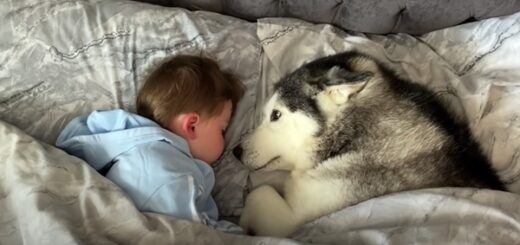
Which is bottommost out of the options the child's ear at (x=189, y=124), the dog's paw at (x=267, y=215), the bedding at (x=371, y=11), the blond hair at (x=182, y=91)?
the dog's paw at (x=267, y=215)

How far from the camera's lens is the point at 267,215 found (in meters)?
1.86

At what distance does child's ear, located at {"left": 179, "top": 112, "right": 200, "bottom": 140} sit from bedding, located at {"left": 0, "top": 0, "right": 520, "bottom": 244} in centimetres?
18

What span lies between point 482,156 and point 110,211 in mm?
1099

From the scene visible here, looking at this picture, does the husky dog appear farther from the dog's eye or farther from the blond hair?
the blond hair

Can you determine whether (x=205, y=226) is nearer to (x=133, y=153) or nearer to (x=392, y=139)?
(x=133, y=153)

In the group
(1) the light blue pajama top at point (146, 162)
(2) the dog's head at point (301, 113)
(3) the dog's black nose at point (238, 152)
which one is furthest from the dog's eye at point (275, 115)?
(1) the light blue pajama top at point (146, 162)

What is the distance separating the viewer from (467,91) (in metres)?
2.17

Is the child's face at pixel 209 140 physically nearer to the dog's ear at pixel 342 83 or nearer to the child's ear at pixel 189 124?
the child's ear at pixel 189 124

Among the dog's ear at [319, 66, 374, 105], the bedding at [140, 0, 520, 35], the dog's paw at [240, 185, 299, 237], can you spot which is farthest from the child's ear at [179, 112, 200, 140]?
the bedding at [140, 0, 520, 35]

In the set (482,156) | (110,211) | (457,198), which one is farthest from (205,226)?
(482,156)

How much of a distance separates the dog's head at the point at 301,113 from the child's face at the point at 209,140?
86 mm

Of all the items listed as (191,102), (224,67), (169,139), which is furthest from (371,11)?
(169,139)

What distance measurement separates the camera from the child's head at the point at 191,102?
1904 millimetres

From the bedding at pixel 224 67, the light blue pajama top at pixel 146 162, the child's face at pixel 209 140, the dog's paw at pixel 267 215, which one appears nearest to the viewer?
the bedding at pixel 224 67
